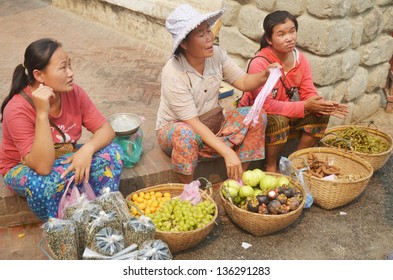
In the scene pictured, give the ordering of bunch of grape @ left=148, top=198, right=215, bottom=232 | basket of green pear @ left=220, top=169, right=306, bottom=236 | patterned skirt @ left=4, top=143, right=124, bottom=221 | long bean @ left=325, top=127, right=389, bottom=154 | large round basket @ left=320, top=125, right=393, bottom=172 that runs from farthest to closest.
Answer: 1. long bean @ left=325, top=127, right=389, bottom=154
2. large round basket @ left=320, top=125, right=393, bottom=172
3. basket of green pear @ left=220, top=169, right=306, bottom=236
4. bunch of grape @ left=148, top=198, right=215, bottom=232
5. patterned skirt @ left=4, top=143, right=124, bottom=221

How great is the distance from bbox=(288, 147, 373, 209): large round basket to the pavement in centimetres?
15

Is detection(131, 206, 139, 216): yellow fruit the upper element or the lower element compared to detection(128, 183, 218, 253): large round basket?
upper

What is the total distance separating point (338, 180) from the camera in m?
4.08

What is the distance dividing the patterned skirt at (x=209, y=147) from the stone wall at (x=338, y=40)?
1.16 metres

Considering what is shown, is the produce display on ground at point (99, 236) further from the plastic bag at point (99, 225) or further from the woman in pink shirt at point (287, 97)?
the woman in pink shirt at point (287, 97)

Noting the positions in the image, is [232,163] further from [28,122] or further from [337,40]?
[337,40]

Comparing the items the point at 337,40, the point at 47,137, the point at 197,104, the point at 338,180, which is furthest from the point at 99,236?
the point at 337,40

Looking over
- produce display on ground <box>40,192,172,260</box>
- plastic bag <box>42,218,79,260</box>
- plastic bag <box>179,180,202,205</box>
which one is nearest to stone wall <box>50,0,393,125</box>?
plastic bag <box>179,180,202,205</box>

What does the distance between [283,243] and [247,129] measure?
0.97m

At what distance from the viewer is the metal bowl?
410cm

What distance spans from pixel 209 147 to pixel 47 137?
1.41 meters

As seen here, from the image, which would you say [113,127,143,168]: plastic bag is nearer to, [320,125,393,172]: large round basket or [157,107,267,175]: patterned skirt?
[157,107,267,175]: patterned skirt

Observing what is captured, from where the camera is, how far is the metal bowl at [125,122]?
410 cm

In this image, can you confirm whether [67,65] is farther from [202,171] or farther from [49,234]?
[202,171]
